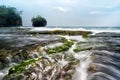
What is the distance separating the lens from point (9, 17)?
334 feet

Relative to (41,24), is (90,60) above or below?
above

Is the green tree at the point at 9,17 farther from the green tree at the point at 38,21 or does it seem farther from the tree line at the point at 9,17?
the green tree at the point at 38,21

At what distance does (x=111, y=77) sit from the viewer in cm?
1123

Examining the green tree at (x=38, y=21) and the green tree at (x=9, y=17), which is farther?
the green tree at (x=9, y=17)

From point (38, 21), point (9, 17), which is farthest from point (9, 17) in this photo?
point (38, 21)

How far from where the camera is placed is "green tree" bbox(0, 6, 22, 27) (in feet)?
330

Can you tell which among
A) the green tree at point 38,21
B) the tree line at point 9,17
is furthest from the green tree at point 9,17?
the green tree at point 38,21

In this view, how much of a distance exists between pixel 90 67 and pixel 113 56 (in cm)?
395

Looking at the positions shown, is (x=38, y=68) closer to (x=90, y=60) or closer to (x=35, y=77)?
(x=35, y=77)

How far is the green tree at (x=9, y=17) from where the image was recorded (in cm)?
10062

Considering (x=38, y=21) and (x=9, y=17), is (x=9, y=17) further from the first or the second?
(x=38, y=21)

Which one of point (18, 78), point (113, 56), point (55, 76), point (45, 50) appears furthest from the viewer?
point (45, 50)

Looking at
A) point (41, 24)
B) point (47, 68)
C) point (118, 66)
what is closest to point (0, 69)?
point (47, 68)

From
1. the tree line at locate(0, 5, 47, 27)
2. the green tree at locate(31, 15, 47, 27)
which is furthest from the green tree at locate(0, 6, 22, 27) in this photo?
the green tree at locate(31, 15, 47, 27)
